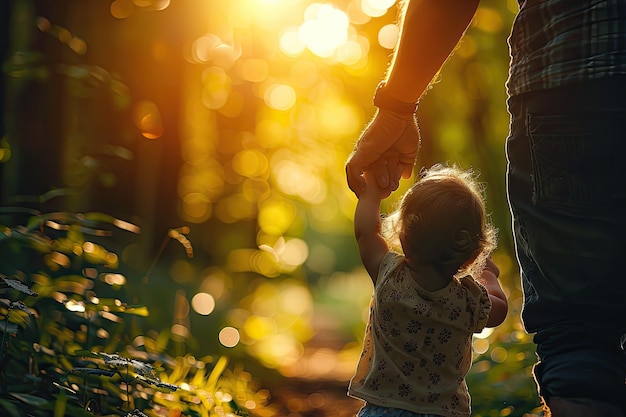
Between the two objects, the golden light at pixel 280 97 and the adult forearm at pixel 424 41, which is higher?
the adult forearm at pixel 424 41

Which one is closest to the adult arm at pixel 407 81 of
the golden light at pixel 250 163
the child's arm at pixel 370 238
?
the child's arm at pixel 370 238

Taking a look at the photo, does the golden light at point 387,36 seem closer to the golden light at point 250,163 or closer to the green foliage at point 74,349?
the golden light at point 250,163

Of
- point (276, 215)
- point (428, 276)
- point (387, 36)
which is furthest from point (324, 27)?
point (428, 276)

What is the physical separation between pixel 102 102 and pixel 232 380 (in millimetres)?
2025

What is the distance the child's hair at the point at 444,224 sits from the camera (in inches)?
78.9

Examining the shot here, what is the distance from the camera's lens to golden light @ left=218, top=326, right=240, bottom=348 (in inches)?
197

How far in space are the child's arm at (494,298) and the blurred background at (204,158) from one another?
994 mm

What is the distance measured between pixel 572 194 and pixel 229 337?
12.0 feet

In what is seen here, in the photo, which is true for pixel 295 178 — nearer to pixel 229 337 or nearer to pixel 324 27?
pixel 324 27

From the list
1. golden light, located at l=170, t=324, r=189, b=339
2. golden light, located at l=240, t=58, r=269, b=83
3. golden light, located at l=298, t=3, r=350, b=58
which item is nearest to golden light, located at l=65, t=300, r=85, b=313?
golden light, located at l=170, t=324, r=189, b=339

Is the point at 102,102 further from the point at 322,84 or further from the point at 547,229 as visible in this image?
the point at 322,84

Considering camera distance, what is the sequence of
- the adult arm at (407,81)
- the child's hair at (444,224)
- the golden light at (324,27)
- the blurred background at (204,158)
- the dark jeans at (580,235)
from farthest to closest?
the golden light at (324,27)
the blurred background at (204,158)
the adult arm at (407,81)
the child's hair at (444,224)
the dark jeans at (580,235)

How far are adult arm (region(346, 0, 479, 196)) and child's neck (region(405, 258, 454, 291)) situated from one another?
276 mm

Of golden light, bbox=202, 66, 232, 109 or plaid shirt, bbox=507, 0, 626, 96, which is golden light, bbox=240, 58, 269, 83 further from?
plaid shirt, bbox=507, 0, 626, 96
